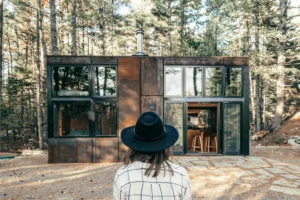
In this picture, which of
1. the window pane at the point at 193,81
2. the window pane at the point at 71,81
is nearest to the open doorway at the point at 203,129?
the window pane at the point at 193,81

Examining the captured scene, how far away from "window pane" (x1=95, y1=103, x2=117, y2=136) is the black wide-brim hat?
6192 mm

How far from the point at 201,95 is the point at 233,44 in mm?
10950

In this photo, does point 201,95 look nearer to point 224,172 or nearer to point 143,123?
point 224,172

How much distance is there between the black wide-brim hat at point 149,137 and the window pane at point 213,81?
22.3ft

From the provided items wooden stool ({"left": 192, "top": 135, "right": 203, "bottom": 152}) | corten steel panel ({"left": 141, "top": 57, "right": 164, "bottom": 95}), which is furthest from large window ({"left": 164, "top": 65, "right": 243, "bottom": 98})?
wooden stool ({"left": 192, "top": 135, "right": 203, "bottom": 152})

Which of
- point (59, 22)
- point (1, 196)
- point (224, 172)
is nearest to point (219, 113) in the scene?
point (224, 172)

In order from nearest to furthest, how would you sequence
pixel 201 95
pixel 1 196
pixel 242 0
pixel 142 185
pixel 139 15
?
pixel 142 185 → pixel 1 196 → pixel 201 95 → pixel 242 0 → pixel 139 15

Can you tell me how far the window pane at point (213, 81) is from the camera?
7793mm

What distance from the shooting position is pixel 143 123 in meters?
1.27

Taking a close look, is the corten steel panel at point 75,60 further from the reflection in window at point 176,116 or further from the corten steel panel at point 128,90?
the reflection in window at point 176,116

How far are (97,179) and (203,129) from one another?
6050mm

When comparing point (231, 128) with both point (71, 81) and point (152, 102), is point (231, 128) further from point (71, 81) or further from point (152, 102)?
point (71, 81)

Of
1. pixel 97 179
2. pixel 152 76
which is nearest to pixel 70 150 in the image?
pixel 97 179

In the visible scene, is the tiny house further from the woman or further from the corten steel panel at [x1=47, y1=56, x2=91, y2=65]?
the woman
